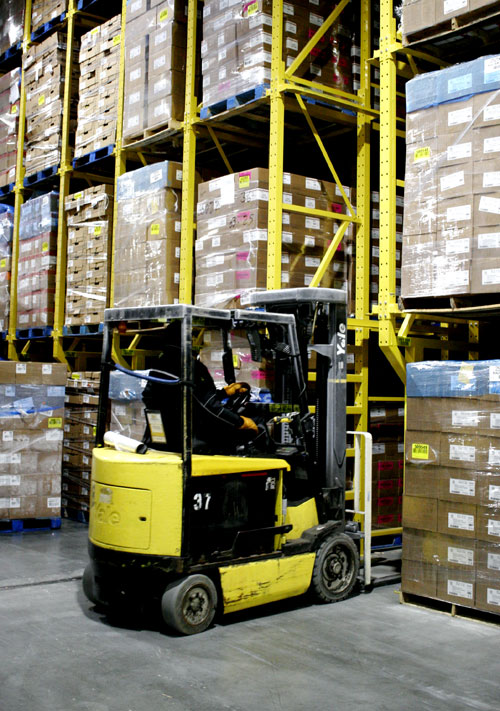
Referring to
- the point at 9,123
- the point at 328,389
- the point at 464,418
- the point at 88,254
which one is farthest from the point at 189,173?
the point at 9,123

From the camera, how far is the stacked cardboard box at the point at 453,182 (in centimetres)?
495

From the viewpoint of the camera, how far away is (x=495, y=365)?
4.88 m

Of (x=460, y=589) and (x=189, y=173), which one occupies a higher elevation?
(x=189, y=173)

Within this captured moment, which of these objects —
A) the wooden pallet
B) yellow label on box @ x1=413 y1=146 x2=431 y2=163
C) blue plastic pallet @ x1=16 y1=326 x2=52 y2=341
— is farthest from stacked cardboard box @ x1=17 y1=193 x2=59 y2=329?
the wooden pallet

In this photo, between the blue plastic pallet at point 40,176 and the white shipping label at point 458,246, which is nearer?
the white shipping label at point 458,246

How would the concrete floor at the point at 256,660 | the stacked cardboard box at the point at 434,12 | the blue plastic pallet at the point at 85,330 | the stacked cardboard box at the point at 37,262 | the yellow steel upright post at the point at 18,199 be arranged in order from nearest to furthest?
the concrete floor at the point at 256,660 < the stacked cardboard box at the point at 434,12 < the blue plastic pallet at the point at 85,330 < the stacked cardboard box at the point at 37,262 < the yellow steel upright post at the point at 18,199

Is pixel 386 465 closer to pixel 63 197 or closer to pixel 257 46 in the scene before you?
pixel 257 46

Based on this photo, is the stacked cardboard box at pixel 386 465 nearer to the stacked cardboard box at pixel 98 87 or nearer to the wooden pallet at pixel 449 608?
the wooden pallet at pixel 449 608

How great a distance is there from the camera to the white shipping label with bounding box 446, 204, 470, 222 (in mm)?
5020

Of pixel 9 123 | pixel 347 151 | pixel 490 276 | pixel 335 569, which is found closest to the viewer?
pixel 490 276

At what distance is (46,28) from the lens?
416 inches

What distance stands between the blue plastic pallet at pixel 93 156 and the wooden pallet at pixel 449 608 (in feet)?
19.3

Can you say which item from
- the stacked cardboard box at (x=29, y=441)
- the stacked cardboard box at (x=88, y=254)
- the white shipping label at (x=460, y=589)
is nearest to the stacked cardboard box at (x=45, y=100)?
the stacked cardboard box at (x=88, y=254)

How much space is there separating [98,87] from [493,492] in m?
6.73
